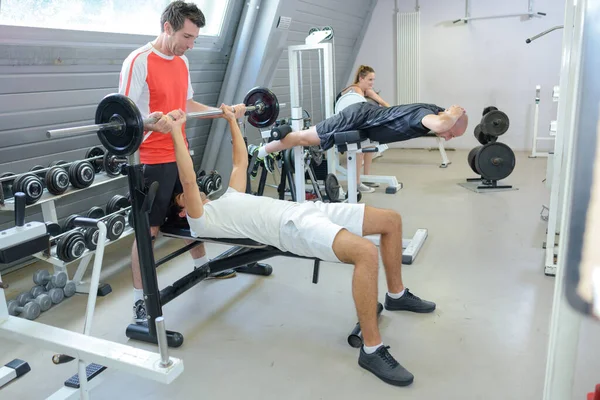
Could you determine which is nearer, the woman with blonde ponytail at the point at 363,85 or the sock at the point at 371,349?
the sock at the point at 371,349

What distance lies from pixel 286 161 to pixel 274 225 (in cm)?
163

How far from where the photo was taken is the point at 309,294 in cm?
264

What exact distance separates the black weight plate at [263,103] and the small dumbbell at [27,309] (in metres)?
1.41

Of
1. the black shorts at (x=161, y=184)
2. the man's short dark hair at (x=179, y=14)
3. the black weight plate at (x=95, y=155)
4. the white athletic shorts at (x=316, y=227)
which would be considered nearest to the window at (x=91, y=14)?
the black weight plate at (x=95, y=155)

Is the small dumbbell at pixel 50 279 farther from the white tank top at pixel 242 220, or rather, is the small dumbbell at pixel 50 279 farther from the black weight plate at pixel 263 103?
the black weight plate at pixel 263 103

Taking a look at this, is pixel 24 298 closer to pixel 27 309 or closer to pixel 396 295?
pixel 27 309

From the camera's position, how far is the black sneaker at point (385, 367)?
6.03ft

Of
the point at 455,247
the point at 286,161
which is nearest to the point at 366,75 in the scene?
the point at 286,161

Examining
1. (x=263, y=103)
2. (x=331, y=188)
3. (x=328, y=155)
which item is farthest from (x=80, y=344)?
(x=328, y=155)

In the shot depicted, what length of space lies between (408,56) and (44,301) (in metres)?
5.58

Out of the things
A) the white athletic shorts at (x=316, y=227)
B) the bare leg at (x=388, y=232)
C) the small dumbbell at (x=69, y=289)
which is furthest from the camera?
the small dumbbell at (x=69, y=289)

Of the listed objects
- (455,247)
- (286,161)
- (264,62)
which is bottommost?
(455,247)

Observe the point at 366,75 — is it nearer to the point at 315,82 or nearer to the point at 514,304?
the point at 315,82

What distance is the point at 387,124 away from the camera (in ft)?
9.34
